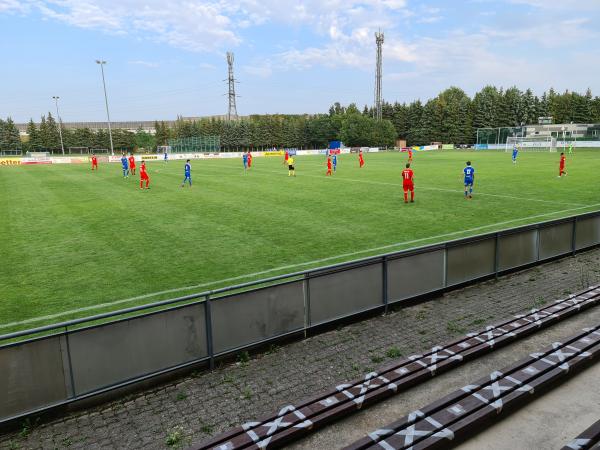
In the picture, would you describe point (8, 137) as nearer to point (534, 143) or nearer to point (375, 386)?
point (534, 143)

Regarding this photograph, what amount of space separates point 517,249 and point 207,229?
10.2 meters

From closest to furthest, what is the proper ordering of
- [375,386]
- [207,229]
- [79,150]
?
[375,386] < [207,229] < [79,150]

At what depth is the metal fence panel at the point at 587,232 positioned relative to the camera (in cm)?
1170

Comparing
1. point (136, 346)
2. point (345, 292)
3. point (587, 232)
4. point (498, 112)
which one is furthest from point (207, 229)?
point (498, 112)

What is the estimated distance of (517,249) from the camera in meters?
10.3

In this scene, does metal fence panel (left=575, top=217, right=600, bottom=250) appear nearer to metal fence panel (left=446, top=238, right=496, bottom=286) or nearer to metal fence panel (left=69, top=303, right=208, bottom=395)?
metal fence panel (left=446, top=238, right=496, bottom=286)

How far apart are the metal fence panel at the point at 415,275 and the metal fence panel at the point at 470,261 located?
0.29 meters

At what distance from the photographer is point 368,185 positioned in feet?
92.5

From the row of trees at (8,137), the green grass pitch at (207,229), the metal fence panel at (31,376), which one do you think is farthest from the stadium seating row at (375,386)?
the row of trees at (8,137)

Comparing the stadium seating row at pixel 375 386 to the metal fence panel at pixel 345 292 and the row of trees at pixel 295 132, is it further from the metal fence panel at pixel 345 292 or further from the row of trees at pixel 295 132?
the row of trees at pixel 295 132

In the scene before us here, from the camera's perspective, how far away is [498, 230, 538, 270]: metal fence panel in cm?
1006

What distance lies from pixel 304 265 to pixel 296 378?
212 inches

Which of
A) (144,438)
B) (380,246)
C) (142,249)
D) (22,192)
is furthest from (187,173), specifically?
(144,438)

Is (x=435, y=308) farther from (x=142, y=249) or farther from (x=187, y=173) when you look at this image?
(x=187, y=173)
